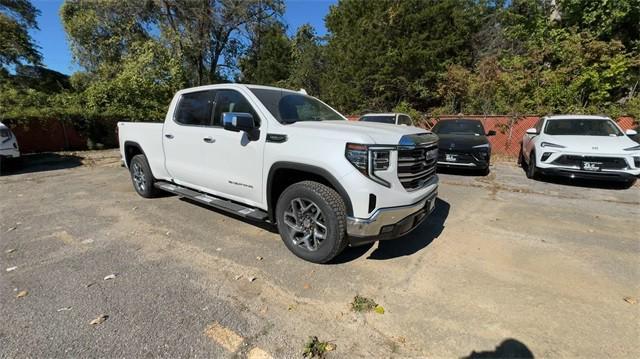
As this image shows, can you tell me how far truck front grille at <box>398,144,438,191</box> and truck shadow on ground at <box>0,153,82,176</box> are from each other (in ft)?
34.1

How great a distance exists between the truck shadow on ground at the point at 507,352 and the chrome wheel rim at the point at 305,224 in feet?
5.08

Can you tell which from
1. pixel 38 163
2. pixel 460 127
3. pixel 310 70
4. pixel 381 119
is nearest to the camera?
pixel 460 127

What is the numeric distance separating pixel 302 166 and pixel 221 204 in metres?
1.46

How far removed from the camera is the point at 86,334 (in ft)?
7.35

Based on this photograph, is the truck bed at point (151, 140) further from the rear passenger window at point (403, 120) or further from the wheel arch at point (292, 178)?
the rear passenger window at point (403, 120)

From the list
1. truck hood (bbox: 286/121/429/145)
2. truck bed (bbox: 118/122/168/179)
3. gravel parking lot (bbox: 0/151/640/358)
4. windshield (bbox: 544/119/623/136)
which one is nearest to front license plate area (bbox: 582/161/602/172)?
windshield (bbox: 544/119/623/136)

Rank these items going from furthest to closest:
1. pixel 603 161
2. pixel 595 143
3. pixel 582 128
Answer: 1. pixel 582 128
2. pixel 595 143
3. pixel 603 161

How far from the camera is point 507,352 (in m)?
2.12

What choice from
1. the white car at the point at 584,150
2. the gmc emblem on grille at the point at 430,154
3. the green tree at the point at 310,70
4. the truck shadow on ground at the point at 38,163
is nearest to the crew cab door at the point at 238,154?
the gmc emblem on grille at the point at 430,154

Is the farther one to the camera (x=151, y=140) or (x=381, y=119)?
(x=381, y=119)

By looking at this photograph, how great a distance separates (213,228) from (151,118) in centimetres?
1425

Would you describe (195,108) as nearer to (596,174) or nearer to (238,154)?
(238,154)

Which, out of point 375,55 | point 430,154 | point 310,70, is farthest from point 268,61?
point 430,154

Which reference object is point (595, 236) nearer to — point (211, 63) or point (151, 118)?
point (151, 118)
